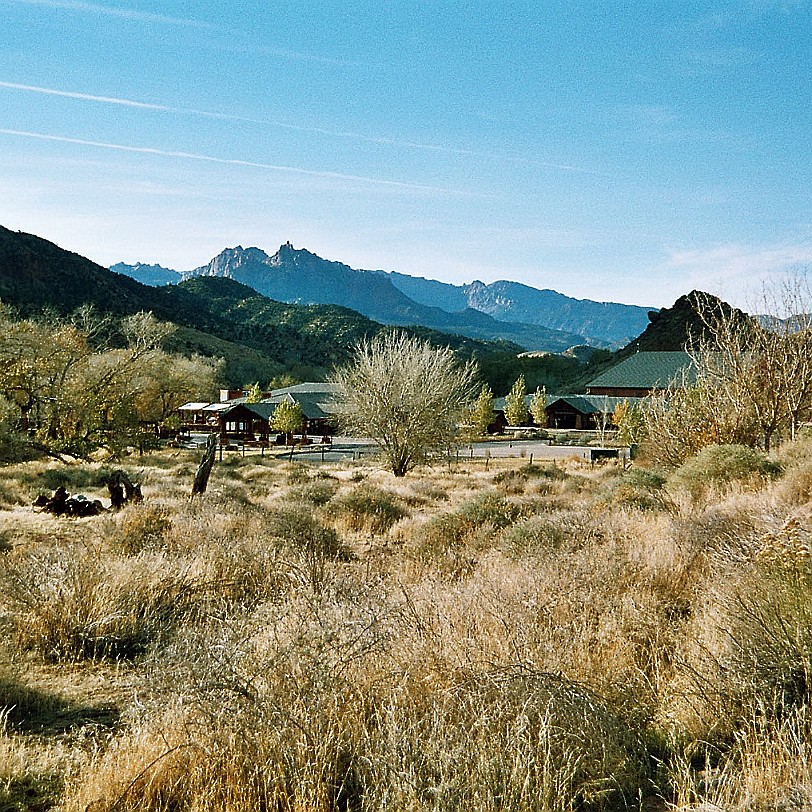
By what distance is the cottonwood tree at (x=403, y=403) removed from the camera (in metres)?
34.6

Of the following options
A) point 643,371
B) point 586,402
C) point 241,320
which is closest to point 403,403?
point 586,402

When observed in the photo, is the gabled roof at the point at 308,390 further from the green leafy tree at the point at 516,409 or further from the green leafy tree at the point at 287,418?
the green leafy tree at the point at 516,409

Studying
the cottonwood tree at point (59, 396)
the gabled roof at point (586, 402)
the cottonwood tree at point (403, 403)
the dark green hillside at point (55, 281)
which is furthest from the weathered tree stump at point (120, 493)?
the gabled roof at point (586, 402)

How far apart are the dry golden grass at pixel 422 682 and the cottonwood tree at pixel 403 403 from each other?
25282mm

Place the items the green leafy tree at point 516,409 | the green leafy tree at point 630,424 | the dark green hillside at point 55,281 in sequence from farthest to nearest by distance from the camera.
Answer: the dark green hillside at point 55,281
the green leafy tree at point 516,409
the green leafy tree at point 630,424

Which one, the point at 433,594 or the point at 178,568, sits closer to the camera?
the point at 433,594

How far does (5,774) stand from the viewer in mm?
4242

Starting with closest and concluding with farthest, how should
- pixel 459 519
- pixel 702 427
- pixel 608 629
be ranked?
pixel 608 629, pixel 459 519, pixel 702 427

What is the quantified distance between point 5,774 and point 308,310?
165m

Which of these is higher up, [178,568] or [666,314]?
[666,314]

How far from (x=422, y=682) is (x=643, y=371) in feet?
301

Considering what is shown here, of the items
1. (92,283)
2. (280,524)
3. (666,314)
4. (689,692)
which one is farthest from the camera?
(666,314)

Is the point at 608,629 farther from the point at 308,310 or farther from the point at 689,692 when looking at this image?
the point at 308,310

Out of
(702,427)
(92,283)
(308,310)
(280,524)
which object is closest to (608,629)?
(280,524)
